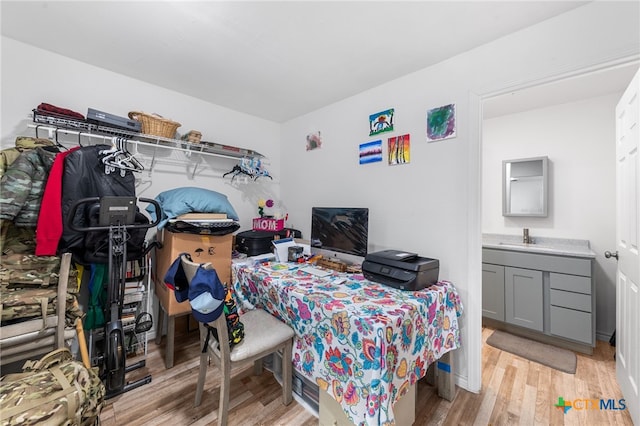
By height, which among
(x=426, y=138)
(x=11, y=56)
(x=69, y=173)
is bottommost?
(x=69, y=173)

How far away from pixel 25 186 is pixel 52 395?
1.22m

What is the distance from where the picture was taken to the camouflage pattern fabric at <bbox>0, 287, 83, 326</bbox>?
132cm

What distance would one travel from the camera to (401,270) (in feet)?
5.36

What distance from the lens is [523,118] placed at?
2.97 m

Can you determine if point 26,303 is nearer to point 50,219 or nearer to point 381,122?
point 50,219

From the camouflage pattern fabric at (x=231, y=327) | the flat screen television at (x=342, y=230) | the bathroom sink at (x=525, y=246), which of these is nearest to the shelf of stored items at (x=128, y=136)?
the flat screen television at (x=342, y=230)

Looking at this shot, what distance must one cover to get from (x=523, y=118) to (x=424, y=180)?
201cm

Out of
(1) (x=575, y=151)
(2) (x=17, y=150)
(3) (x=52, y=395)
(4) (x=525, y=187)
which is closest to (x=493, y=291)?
(4) (x=525, y=187)

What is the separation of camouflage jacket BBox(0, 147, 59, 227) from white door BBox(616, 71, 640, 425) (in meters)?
3.53

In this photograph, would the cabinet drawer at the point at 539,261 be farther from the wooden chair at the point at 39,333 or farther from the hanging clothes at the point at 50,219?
the hanging clothes at the point at 50,219

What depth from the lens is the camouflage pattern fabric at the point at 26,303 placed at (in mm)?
1320

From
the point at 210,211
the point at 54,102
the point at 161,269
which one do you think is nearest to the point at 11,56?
the point at 54,102

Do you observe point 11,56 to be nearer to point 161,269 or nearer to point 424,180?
point 161,269

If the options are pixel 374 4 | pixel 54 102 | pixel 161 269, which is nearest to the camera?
pixel 374 4
